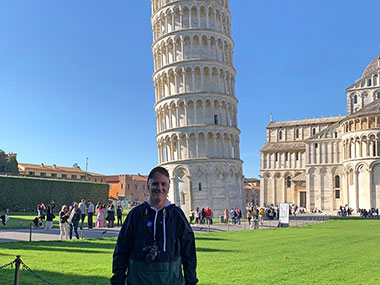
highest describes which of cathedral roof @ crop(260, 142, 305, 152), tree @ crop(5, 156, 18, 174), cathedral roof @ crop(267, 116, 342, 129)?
cathedral roof @ crop(267, 116, 342, 129)

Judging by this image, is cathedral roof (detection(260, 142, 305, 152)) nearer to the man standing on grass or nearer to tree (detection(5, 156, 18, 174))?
tree (detection(5, 156, 18, 174))

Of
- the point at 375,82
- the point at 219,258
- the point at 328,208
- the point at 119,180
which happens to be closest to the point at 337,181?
the point at 328,208

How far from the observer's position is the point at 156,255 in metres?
4.21

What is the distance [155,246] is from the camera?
4254 millimetres

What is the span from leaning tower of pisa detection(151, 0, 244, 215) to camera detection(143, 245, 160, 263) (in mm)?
45406

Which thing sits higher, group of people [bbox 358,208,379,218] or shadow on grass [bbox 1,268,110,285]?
shadow on grass [bbox 1,268,110,285]

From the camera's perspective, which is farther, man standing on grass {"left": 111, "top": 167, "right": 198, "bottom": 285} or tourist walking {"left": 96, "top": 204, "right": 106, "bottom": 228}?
tourist walking {"left": 96, "top": 204, "right": 106, "bottom": 228}

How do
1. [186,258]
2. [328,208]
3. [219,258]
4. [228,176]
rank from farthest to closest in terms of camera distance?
[328,208] < [228,176] < [219,258] < [186,258]

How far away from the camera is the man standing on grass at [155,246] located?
425cm

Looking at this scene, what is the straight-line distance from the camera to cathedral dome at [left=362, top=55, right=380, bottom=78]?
8200 cm

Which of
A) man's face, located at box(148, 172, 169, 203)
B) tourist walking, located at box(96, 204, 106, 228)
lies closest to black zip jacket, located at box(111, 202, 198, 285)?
man's face, located at box(148, 172, 169, 203)

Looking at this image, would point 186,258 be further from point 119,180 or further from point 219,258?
point 119,180

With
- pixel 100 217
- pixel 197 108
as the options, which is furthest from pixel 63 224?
pixel 197 108

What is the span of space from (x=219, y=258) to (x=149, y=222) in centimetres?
1027
